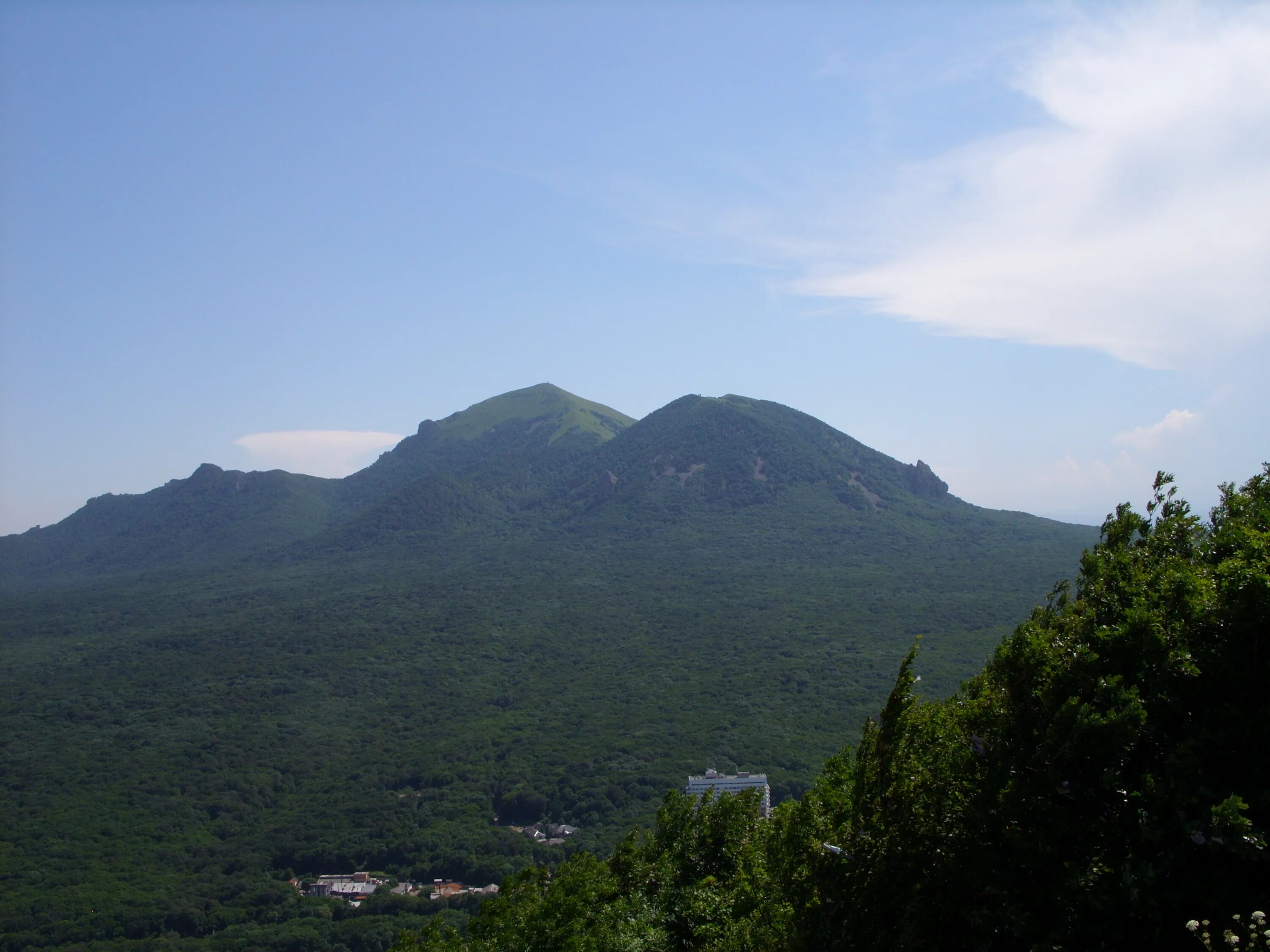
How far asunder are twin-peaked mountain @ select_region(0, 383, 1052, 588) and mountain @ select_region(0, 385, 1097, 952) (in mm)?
594

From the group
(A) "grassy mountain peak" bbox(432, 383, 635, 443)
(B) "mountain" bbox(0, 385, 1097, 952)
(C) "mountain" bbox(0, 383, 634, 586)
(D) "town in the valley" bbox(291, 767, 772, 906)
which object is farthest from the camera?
(A) "grassy mountain peak" bbox(432, 383, 635, 443)

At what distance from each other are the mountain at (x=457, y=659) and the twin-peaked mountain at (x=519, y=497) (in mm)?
594

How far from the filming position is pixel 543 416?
16925 centimetres

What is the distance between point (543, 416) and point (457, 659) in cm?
10257

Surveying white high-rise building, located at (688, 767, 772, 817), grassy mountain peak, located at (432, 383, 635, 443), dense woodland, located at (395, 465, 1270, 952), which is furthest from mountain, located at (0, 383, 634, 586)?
dense woodland, located at (395, 465, 1270, 952)

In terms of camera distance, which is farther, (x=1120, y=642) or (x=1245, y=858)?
(x=1120, y=642)

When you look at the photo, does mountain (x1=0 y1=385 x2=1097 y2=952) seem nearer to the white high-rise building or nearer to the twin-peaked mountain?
the twin-peaked mountain

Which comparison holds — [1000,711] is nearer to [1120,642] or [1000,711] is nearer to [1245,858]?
[1120,642]

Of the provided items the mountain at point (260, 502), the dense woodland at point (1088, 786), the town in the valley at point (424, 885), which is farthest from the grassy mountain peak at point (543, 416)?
the dense woodland at point (1088, 786)

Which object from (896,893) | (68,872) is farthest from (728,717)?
(896,893)

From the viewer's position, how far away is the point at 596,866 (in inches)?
704

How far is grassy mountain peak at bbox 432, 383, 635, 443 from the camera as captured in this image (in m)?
162

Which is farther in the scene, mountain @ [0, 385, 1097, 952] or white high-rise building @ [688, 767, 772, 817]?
mountain @ [0, 385, 1097, 952]

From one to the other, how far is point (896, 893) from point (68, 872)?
48.5 meters
